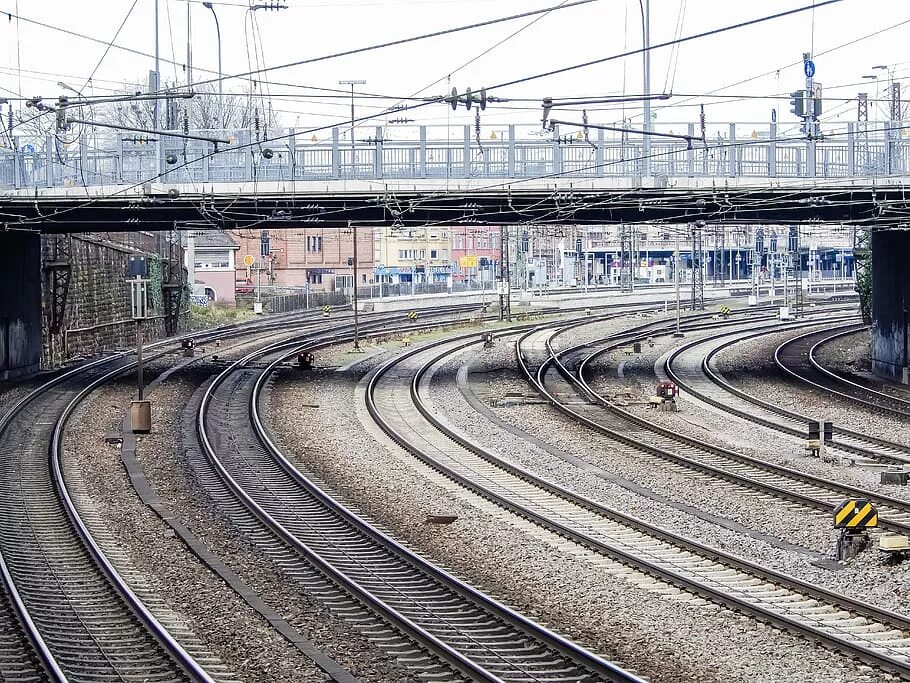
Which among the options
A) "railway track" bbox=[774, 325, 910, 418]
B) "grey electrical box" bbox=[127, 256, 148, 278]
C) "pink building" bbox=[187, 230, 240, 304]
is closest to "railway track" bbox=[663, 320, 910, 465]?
"railway track" bbox=[774, 325, 910, 418]

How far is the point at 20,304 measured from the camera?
36.8 meters

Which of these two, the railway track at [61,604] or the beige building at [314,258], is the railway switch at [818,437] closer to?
the railway track at [61,604]

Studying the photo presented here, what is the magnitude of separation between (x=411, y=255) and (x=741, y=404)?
270 ft

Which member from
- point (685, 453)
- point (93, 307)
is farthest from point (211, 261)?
point (685, 453)

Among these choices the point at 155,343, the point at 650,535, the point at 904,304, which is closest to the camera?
the point at 650,535

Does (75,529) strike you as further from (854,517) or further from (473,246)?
(473,246)

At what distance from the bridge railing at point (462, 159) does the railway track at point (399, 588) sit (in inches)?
423

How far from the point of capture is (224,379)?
3550 centimetres

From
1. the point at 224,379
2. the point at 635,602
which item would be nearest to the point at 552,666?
the point at 635,602

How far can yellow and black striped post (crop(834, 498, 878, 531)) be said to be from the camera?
46.8 feet

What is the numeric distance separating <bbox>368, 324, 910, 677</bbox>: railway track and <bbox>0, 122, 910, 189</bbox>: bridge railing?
9.04m

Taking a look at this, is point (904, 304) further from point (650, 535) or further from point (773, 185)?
point (650, 535)

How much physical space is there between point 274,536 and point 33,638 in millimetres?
4828

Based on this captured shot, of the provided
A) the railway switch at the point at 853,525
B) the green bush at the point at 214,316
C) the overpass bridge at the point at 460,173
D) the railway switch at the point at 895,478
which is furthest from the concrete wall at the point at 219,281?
the railway switch at the point at 853,525
